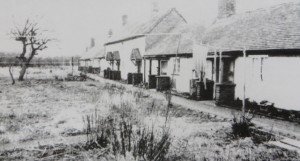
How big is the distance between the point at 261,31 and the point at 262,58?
226cm

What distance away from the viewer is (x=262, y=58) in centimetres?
1588

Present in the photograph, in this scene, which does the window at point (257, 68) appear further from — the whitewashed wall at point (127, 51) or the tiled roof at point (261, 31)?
the whitewashed wall at point (127, 51)

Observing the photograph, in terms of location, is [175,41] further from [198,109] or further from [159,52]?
[198,109]

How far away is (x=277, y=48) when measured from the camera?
48.4ft

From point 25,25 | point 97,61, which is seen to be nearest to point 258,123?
point 25,25

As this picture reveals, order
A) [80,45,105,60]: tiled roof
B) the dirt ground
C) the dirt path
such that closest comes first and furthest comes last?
the dirt ground < the dirt path < [80,45,105,60]: tiled roof

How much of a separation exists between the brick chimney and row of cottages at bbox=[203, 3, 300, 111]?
10.8 ft

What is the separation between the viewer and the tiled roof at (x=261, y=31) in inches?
605

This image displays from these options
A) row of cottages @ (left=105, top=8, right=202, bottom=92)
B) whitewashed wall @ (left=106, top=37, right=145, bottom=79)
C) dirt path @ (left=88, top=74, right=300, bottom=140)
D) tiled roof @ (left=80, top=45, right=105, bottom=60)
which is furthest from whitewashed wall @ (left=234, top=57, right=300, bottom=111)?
tiled roof @ (left=80, top=45, right=105, bottom=60)

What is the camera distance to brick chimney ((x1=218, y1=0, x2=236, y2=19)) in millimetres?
24284

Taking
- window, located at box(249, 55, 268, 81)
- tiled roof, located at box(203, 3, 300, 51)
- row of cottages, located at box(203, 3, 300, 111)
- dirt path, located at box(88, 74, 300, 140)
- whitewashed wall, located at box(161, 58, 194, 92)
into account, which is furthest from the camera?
whitewashed wall, located at box(161, 58, 194, 92)

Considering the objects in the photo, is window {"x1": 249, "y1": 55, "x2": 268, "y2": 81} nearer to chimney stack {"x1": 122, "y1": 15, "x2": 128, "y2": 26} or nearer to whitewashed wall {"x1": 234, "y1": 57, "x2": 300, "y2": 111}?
whitewashed wall {"x1": 234, "y1": 57, "x2": 300, "y2": 111}

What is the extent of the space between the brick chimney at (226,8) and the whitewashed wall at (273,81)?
25.5 ft

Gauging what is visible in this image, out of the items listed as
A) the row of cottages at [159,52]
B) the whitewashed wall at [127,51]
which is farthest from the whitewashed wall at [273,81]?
the whitewashed wall at [127,51]
